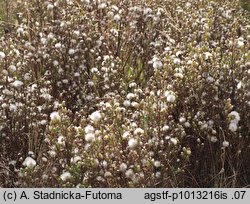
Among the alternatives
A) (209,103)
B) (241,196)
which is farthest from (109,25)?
(241,196)

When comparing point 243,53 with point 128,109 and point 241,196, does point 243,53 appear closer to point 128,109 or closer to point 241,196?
point 128,109

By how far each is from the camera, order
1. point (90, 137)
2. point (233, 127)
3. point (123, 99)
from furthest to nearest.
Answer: point (123, 99) → point (233, 127) → point (90, 137)

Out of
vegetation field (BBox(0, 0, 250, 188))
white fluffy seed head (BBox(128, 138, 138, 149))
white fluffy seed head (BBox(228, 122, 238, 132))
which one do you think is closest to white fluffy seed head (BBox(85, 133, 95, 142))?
vegetation field (BBox(0, 0, 250, 188))

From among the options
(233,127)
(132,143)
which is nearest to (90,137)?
(132,143)

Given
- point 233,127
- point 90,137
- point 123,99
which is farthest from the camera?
point 123,99

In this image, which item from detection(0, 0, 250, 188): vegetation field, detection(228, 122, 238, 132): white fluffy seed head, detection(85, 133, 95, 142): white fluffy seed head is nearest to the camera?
detection(85, 133, 95, 142): white fluffy seed head

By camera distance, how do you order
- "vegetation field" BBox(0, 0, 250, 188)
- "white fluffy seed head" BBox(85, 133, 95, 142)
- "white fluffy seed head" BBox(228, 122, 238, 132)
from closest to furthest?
"white fluffy seed head" BBox(85, 133, 95, 142) < "vegetation field" BBox(0, 0, 250, 188) < "white fluffy seed head" BBox(228, 122, 238, 132)

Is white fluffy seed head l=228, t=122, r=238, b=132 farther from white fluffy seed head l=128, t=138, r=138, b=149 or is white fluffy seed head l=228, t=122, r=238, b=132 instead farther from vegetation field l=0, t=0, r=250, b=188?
white fluffy seed head l=128, t=138, r=138, b=149

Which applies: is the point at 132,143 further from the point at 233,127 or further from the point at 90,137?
the point at 233,127

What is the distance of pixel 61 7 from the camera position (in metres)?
5.05

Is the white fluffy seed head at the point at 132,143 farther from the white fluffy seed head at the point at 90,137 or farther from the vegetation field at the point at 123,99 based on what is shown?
the white fluffy seed head at the point at 90,137

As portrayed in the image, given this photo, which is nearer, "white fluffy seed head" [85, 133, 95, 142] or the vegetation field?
"white fluffy seed head" [85, 133, 95, 142]

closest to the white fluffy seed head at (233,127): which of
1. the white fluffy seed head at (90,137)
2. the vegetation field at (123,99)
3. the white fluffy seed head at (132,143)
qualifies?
the vegetation field at (123,99)

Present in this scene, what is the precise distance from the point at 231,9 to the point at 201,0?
38cm
